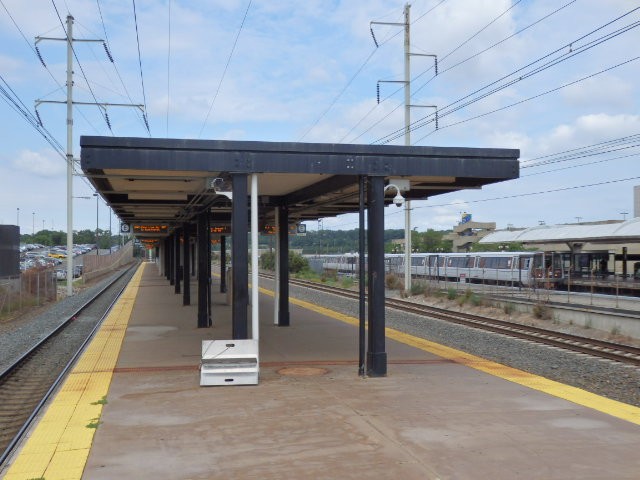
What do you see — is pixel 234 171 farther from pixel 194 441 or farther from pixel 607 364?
pixel 607 364

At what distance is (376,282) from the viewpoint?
33.5 feet

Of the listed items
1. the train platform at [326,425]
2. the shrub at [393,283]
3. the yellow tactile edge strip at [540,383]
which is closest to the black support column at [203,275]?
the yellow tactile edge strip at [540,383]

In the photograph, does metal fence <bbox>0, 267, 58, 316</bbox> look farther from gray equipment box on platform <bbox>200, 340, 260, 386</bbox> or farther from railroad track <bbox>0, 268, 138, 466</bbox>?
gray equipment box on platform <bbox>200, 340, 260, 386</bbox>

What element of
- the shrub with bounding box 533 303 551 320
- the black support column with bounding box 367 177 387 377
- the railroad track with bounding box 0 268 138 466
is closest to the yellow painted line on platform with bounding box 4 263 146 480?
the railroad track with bounding box 0 268 138 466

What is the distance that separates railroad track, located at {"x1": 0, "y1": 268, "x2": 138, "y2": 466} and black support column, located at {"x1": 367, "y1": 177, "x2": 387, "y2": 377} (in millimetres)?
4725

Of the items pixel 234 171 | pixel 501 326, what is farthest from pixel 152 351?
pixel 501 326

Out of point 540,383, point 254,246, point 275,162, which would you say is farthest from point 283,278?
point 540,383

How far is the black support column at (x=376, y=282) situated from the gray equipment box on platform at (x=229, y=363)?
184 cm

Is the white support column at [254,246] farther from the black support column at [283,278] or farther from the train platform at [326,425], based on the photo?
the black support column at [283,278]

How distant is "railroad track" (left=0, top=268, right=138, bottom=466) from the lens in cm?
838

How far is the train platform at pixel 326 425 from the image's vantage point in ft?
18.8

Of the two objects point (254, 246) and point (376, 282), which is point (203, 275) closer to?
point (254, 246)

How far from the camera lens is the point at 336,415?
24.7 ft

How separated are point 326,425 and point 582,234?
2966 cm
